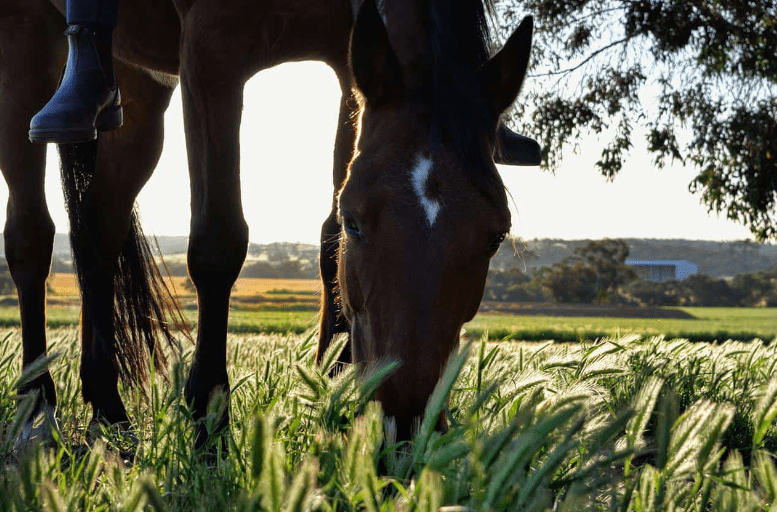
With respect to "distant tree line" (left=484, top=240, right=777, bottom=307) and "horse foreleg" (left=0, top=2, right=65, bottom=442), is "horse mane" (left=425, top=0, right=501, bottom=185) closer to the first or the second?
"horse foreleg" (left=0, top=2, right=65, bottom=442)

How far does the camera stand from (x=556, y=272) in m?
45.8

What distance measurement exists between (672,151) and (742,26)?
1844mm

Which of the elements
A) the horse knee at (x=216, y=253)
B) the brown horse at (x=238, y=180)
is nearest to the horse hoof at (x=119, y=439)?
the brown horse at (x=238, y=180)

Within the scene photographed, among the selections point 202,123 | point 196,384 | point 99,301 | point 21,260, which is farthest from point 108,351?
point 202,123

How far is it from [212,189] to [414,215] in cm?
140

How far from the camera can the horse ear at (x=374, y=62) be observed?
2357 millimetres

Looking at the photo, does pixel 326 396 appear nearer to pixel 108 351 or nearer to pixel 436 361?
pixel 436 361

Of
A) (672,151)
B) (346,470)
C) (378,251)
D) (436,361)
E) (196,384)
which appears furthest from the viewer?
(672,151)

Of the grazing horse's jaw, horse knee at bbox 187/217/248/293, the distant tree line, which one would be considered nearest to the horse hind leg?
horse knee at bbox 187/217/248/293

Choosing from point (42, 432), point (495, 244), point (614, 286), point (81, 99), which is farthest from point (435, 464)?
point (614, 286)

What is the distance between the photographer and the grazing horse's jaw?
192 centimetres

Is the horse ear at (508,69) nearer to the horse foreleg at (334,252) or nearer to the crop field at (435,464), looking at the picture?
the crop field at (435,464)

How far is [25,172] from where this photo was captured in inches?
163

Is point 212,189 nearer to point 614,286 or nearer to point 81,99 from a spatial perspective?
point 81,99
